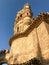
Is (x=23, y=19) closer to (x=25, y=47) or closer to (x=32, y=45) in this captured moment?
(x=25, y=47)

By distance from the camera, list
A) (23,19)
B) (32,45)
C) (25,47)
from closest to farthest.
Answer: (32,45), (25,47), (23,19)

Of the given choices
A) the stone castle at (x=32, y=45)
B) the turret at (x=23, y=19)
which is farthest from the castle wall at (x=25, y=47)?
the turret at (x=23, y=19)

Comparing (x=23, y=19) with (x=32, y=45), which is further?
(x=23, y=19)

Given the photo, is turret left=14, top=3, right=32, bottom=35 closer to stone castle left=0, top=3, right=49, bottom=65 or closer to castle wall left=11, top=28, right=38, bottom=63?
stone castle left=0, top=3, right=49, bottom=65

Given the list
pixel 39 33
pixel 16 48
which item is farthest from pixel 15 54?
pixel 39 33

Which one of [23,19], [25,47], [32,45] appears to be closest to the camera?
[32,45]

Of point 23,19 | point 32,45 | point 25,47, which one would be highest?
point 23,19

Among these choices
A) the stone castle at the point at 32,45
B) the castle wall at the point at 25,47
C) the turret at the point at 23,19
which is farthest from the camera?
the turret at the point at 23,19

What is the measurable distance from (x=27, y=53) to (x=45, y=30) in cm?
383

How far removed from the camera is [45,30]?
69.1 ft

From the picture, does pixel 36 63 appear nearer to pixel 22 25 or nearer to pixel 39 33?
pixel 39 33

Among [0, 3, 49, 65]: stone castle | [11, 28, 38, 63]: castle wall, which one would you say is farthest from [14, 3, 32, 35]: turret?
[11, 28, 38, 63]: castle wall

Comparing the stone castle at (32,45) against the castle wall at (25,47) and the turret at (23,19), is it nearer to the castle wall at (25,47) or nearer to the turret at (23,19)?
the castle wall at (25,47)

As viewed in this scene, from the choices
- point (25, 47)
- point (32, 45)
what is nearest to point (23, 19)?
point (25, 47)
